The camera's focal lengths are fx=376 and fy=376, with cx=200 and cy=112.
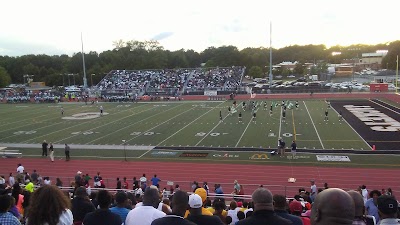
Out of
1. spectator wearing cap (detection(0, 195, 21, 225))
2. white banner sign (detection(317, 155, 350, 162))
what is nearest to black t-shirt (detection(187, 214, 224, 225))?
spectator wearing cap (detection(0, 195, 21, 225))

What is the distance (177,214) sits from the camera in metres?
4.08

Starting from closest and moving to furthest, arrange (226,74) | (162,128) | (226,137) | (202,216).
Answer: (202,216) → (226,137) → (162,128) → (226,74)

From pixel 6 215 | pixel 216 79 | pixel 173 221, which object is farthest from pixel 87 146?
pixel 216 79

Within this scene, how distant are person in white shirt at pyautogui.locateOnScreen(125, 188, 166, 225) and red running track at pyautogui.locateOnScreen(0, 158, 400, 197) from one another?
12296 mm

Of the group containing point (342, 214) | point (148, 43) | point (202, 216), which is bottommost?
point (202, 216)

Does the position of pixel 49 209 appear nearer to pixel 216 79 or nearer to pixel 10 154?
pixel 10 154

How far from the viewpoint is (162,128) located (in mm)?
33156

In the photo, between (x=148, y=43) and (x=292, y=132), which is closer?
(x=292, y=132)

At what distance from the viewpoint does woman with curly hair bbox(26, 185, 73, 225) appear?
4.27m

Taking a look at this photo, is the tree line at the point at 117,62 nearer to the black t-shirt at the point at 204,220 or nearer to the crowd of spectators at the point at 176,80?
the crowd of spectators at the point at 176,80

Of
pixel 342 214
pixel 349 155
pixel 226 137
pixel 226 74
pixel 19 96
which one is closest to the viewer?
pixel 342 214

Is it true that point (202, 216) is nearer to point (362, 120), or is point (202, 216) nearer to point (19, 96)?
point (362, 120)

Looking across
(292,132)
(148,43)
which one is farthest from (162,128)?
(148,43)

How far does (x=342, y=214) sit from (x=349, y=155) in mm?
21900
